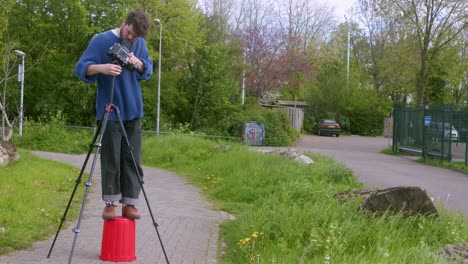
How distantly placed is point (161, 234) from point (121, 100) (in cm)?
184

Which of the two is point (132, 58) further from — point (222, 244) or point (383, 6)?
point (383, 6)

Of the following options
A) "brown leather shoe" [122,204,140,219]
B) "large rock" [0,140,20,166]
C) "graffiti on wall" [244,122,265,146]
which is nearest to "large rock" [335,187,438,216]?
"brown leather shoe" [122,204,140,219]

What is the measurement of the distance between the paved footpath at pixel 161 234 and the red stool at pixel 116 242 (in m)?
0.12

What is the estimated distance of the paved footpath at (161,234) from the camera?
4.88 m

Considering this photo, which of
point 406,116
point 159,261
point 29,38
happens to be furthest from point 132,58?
point 29,38

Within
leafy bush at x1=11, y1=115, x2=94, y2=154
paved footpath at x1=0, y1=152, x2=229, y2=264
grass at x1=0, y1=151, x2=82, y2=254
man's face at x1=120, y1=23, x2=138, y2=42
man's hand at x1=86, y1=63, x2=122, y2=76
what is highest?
man's face at x1=120, y1=23, x2=138, y2=42

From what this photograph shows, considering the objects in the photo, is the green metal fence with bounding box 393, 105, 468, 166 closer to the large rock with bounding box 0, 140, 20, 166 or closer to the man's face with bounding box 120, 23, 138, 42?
the large rock with bounding box 0, 140, 20, 166

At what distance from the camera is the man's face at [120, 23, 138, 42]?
188 inches

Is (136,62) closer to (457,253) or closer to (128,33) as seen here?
(128,33)

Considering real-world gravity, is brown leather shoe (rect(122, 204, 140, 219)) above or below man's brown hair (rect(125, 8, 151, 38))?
below

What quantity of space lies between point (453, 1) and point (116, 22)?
19.3 meters

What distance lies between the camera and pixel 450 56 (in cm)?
3347

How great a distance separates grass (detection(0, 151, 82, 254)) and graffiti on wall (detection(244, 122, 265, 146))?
2202cm

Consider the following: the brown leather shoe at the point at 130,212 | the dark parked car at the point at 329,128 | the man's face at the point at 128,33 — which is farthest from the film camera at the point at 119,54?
the dark parked car at the point at 329,128
